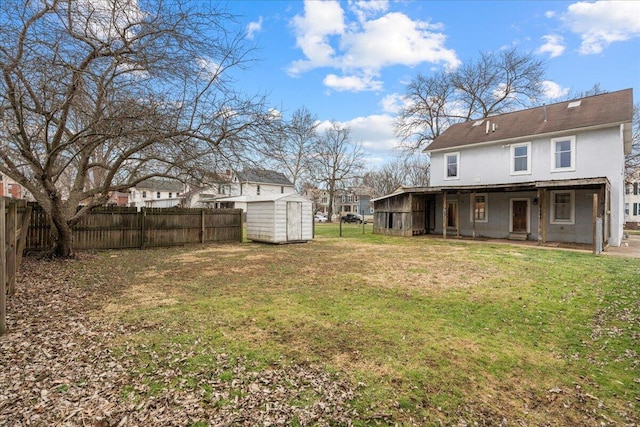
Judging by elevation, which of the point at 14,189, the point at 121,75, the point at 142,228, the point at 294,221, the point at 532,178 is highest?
the point at 121,75

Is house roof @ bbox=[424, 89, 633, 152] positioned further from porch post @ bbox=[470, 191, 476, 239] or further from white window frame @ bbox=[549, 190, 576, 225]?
porch post @ bbox=[470, 191, 476, 239]

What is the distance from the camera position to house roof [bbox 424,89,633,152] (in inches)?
550

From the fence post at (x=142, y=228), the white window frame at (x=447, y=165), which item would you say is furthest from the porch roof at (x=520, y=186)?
the fence post at (x=142, y=228)

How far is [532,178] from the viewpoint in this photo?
15773 millimetres

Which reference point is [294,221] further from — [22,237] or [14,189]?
[14,189]

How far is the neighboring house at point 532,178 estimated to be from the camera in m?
13.8

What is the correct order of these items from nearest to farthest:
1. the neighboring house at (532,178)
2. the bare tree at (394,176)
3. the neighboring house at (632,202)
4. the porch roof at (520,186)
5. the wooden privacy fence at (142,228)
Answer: the wooden privacy fence at (142,228)
the porch roof at (520,186)
the neighboring house at (532,178)
the neighboring house at (632,202)
the bare tree at (394,176)

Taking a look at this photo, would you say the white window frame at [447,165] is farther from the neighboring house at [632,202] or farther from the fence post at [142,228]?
the neighboring house at [632,202]

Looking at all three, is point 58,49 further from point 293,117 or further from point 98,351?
point 98,351

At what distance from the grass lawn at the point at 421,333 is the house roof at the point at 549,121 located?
28.0 ft

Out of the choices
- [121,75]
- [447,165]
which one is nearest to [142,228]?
[121,75]

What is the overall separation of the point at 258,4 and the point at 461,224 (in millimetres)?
15714

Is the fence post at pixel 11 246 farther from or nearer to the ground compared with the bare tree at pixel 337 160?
nearer to the ground

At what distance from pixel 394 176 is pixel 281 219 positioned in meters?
39.5
